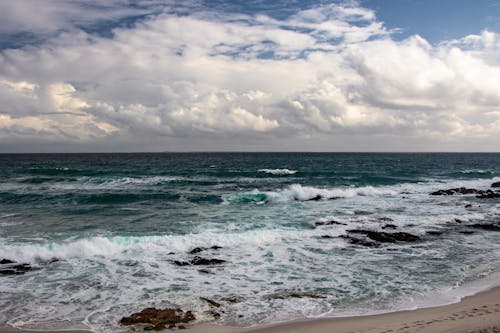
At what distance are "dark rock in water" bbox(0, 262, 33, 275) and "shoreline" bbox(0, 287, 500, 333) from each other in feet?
14.0

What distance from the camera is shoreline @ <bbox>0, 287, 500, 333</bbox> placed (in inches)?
288

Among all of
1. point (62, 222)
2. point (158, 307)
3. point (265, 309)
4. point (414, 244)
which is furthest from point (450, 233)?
point (62, 222)

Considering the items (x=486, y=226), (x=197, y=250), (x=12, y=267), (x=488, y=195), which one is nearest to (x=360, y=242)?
(x=197, y=250)

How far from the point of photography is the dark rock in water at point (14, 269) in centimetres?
1165

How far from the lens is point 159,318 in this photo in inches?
320

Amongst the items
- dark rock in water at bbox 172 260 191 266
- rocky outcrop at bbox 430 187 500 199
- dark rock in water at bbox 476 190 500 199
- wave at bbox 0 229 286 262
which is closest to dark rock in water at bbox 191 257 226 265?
dark rock in water at bbox 172 260 191 266

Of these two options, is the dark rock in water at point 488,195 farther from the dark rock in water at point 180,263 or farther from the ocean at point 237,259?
the dark rock in water at point 180,263

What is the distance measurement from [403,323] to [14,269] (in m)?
11.3

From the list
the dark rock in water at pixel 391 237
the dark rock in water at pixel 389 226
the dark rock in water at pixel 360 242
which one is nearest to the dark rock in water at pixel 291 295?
the dark rock in water at pixel 360 242

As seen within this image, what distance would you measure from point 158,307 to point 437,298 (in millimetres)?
6799

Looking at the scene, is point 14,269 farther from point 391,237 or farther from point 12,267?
point 391,237

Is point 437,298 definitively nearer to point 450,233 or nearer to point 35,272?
point 450,233

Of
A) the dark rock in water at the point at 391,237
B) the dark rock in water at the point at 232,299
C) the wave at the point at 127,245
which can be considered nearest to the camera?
the dark rock in water at the point at 232,299

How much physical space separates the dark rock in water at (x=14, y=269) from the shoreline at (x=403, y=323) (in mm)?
4266
